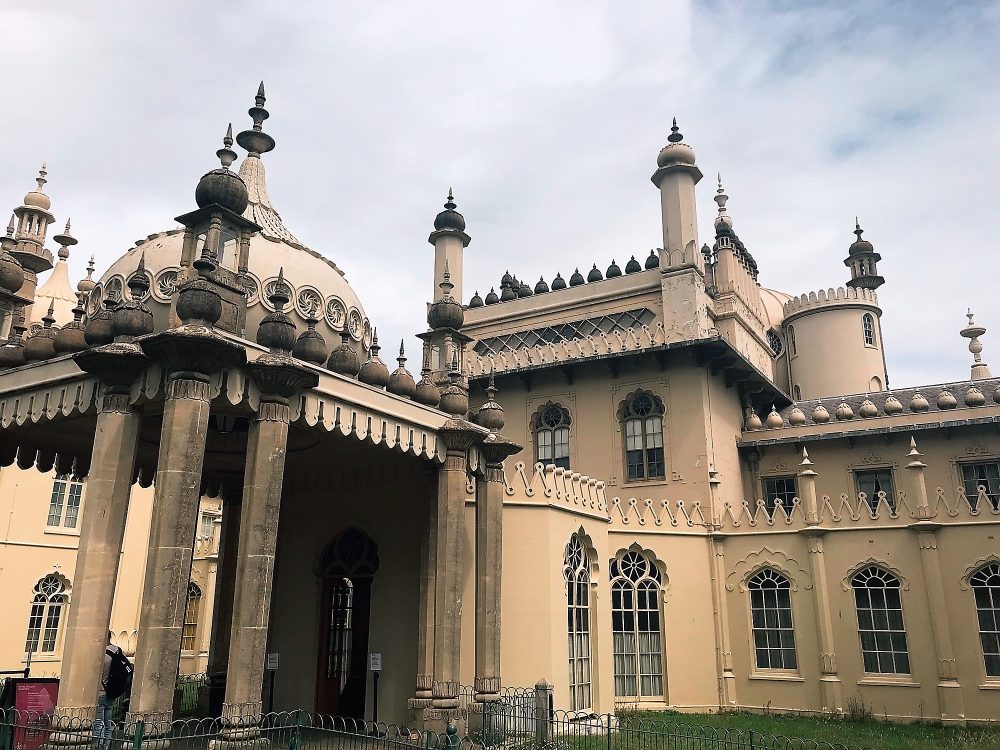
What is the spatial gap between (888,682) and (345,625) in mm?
11528

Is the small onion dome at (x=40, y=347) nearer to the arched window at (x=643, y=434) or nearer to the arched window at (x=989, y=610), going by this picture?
the arched window at (x=643, y=434)

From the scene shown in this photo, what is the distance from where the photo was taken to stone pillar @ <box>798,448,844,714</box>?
54.7ft

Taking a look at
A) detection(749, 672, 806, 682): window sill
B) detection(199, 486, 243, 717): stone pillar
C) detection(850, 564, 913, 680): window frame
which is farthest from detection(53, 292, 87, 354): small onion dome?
detection(850, 564, 913, 680): window frame

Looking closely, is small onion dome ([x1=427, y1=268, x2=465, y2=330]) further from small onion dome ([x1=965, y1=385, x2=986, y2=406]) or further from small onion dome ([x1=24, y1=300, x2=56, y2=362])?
small onion dome ([x1=965, y1=385, x2=986, y2=406])

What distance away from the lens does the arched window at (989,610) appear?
15789mm

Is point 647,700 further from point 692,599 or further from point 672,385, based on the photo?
point 672,385

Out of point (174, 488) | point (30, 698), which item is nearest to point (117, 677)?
point (30, 698)

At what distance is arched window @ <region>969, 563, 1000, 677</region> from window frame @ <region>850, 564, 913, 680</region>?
1.41 metres

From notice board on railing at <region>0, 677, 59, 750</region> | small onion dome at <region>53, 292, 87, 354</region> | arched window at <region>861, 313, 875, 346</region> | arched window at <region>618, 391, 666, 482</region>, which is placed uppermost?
arched window at <region>861, 313, 875, 346</region>

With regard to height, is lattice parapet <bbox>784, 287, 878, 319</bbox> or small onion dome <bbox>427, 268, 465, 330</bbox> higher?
lattice parapet <bbox>784, 287, 878, 319</bbox>

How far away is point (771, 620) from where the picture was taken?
17891 mm

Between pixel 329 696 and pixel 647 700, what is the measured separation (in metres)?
7.12

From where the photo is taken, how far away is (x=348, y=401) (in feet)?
34.1

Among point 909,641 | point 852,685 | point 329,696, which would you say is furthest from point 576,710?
point 909,641
